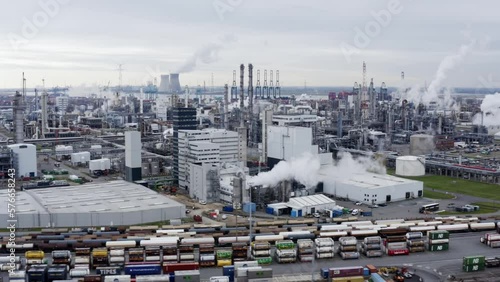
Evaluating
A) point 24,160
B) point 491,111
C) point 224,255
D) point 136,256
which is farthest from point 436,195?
point 491,111

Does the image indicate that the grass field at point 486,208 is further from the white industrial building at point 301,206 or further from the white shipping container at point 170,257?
the white shipping container at point 170,257

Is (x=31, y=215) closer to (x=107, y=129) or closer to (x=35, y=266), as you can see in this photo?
(x=35, y=266)

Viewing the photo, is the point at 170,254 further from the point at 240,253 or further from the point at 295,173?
the point at 295,173

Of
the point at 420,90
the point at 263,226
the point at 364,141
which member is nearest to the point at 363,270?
the point at 263,226

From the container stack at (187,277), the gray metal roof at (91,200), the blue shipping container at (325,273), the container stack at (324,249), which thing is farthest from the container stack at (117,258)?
the container stack at (324,249)

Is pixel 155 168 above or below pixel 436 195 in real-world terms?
above

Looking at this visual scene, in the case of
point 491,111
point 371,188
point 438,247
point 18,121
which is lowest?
point 438,247
